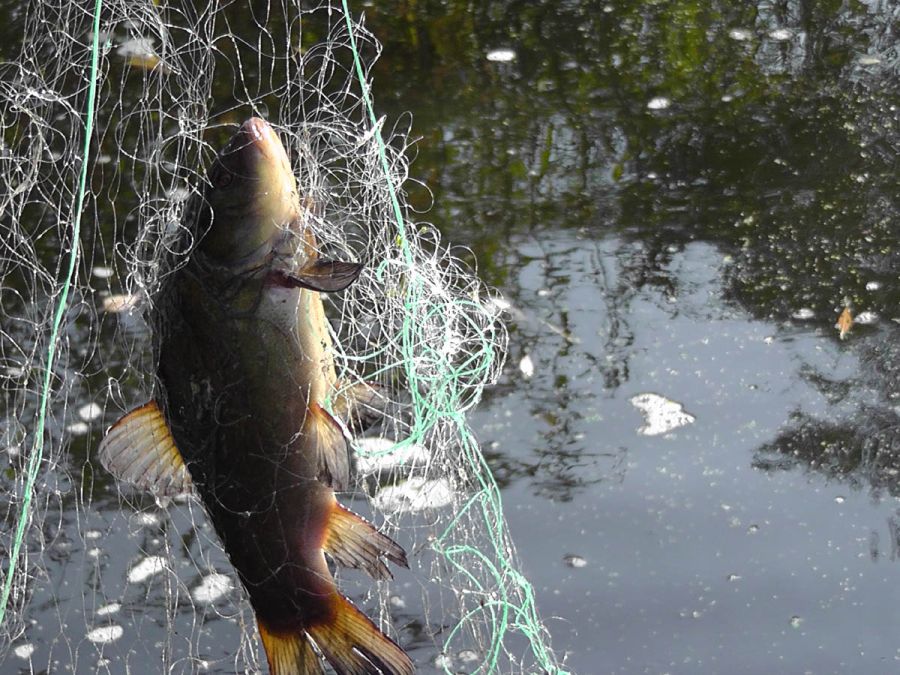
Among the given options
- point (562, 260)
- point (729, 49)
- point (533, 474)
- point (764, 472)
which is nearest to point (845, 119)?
point (729, 49)

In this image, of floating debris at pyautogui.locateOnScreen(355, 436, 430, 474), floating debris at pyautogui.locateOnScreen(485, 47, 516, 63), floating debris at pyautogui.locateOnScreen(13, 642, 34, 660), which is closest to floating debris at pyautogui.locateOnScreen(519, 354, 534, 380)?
floating debris at pyautogui.locateOnScreen(355, 436, 430, 474)

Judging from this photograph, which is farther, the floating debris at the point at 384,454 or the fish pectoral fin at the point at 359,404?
the floating debris at the point at 384,454

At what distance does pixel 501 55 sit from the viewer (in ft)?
17.1

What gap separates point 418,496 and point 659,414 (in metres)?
1.39

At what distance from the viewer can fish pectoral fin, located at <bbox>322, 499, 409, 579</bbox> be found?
1.62 meters

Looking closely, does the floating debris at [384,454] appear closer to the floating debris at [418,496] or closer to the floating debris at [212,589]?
the floating debris at [418,496]

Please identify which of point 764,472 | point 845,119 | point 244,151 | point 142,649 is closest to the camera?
point 244,151

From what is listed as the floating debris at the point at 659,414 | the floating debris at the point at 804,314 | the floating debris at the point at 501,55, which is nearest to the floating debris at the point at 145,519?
the floating debris at the point at 659,414

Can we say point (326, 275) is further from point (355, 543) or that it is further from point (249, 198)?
point (355, 543)

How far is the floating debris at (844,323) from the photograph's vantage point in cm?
380

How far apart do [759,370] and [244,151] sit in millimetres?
2529

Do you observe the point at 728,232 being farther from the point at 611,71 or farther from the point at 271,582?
the point at 271,582

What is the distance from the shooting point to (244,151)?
4.87 feet

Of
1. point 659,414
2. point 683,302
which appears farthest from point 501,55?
point 659,414
